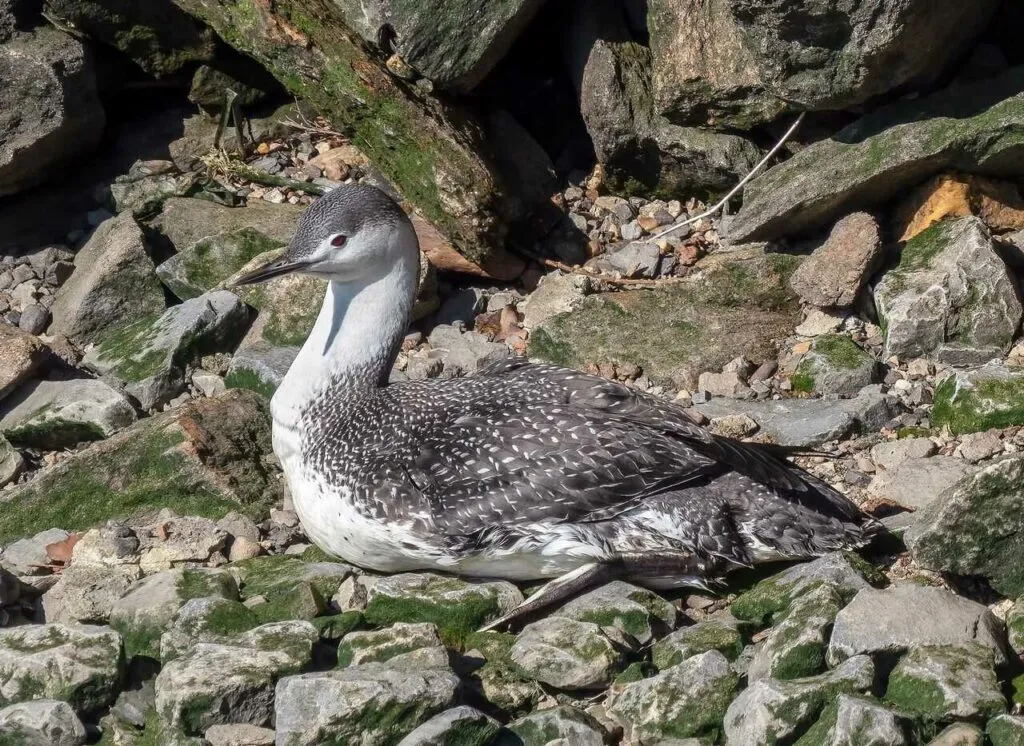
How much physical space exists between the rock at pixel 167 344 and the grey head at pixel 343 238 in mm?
1445

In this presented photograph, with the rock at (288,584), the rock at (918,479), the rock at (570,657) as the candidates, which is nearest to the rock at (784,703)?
the rock at (570,657)

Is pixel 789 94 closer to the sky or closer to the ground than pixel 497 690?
closer to the sky

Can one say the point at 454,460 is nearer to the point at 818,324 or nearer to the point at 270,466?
the point at 270,466

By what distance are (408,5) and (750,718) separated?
4587 millimetres

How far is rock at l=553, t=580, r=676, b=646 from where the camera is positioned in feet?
20.2

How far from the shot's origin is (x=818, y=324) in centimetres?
822

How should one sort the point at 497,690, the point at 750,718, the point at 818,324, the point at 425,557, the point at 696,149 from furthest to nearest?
the point at 696,149 < the point at 818,324 < the point at 425,557 < the point at 497,690 < the point at 750,718

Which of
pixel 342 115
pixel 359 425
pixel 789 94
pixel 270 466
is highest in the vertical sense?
pixel 789 94

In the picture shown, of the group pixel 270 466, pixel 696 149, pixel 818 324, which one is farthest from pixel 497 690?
pixel 696 149

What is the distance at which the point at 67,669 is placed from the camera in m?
5.89

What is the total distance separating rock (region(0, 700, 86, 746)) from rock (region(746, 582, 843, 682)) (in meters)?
2.52

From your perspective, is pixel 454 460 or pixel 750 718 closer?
pixel 750 718

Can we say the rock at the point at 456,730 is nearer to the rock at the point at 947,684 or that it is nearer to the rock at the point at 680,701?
the rock at the point at 680,701

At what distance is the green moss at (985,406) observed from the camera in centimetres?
717
